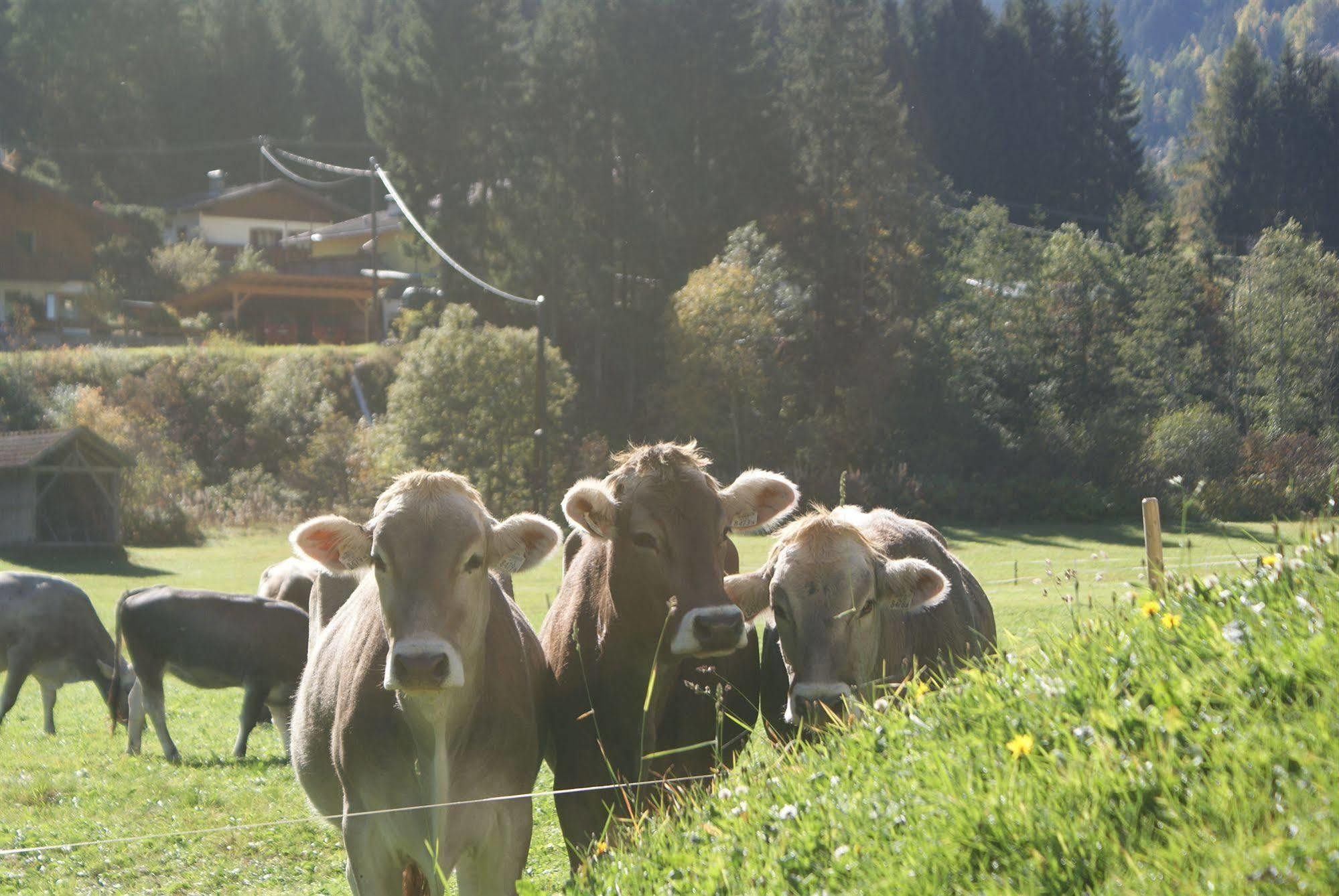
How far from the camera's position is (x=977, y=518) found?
40.6 m

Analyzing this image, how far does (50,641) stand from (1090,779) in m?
13.3

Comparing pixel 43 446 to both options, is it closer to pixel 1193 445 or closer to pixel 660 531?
pixel 1193 445

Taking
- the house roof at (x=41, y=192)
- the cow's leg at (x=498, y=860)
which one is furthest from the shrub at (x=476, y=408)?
the cow's leg at (x=498, y=860)

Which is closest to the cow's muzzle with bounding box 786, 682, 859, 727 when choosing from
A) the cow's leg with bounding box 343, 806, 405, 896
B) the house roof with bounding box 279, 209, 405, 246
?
the cow's leg with bounding box 343, 806, 405, 896

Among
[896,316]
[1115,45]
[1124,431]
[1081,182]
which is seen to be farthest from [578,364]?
[1115,45]

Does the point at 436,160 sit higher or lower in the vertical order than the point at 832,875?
higher

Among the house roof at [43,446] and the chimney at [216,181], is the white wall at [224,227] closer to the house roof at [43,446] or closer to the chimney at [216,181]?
the chimney at [216,181]

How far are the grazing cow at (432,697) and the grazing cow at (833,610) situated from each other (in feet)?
3.45

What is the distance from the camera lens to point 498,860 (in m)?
5.05

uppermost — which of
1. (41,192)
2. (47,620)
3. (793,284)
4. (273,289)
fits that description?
(41,192)

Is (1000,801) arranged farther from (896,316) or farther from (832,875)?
(896,316)

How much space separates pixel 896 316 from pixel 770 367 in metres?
Result: 5.36

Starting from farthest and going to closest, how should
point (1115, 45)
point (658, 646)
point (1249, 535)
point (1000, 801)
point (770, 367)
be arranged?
point (1115, 45) → point (770, 367) → point (658, 646) → point (1249, 535) → point (1000, 801)

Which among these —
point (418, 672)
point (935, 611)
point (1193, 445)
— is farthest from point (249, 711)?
point (1193, 445)
